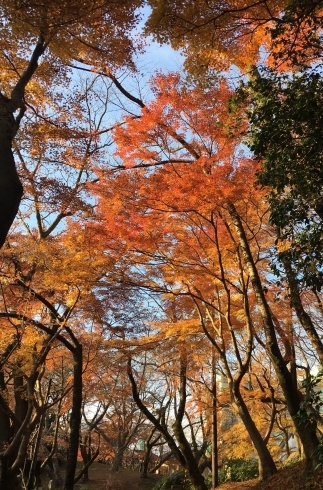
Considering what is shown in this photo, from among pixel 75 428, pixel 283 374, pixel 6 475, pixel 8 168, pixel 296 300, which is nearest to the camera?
pixel 8 168

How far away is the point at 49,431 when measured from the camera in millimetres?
22672

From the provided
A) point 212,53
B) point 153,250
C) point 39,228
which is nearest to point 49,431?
point 39,228

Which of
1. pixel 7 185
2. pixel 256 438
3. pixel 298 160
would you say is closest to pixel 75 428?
pixel 256 438

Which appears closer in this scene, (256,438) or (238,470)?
(256,438)

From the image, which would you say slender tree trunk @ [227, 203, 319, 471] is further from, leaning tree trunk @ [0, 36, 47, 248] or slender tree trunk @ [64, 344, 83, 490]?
slender tree trunk @ [64, 344, 83, 490]

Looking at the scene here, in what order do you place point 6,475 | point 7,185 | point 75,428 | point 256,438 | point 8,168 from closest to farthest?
point 7,185
point 8,168
point 6,475
point 256,438
point 75,428

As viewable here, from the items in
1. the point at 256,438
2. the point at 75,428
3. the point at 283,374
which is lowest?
the point at 256,438

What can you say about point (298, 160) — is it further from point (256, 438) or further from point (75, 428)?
point (75, 428)

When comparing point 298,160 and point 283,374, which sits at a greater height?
point 298,160

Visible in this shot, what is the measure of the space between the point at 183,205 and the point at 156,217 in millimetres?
1175

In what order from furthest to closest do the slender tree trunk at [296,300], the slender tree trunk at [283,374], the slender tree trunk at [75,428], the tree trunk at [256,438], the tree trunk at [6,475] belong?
the slender tree trunk at [75,428] → the tree trunk at [256,438] → the tree trunk at [6,475] → the slender tree trunk at [283,374] → the slender tree trunk at [296,300]

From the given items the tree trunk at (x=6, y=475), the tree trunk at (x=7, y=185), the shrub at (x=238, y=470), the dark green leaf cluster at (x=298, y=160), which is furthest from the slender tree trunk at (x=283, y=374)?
the shrub at (x=238, y=470)

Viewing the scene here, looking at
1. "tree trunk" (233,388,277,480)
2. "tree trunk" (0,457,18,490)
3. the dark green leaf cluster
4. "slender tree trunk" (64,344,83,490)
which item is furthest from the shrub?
the dark green leaf cluster

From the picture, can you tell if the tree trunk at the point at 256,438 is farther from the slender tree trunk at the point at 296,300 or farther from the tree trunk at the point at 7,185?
the tree trunk at the point at 7,185
